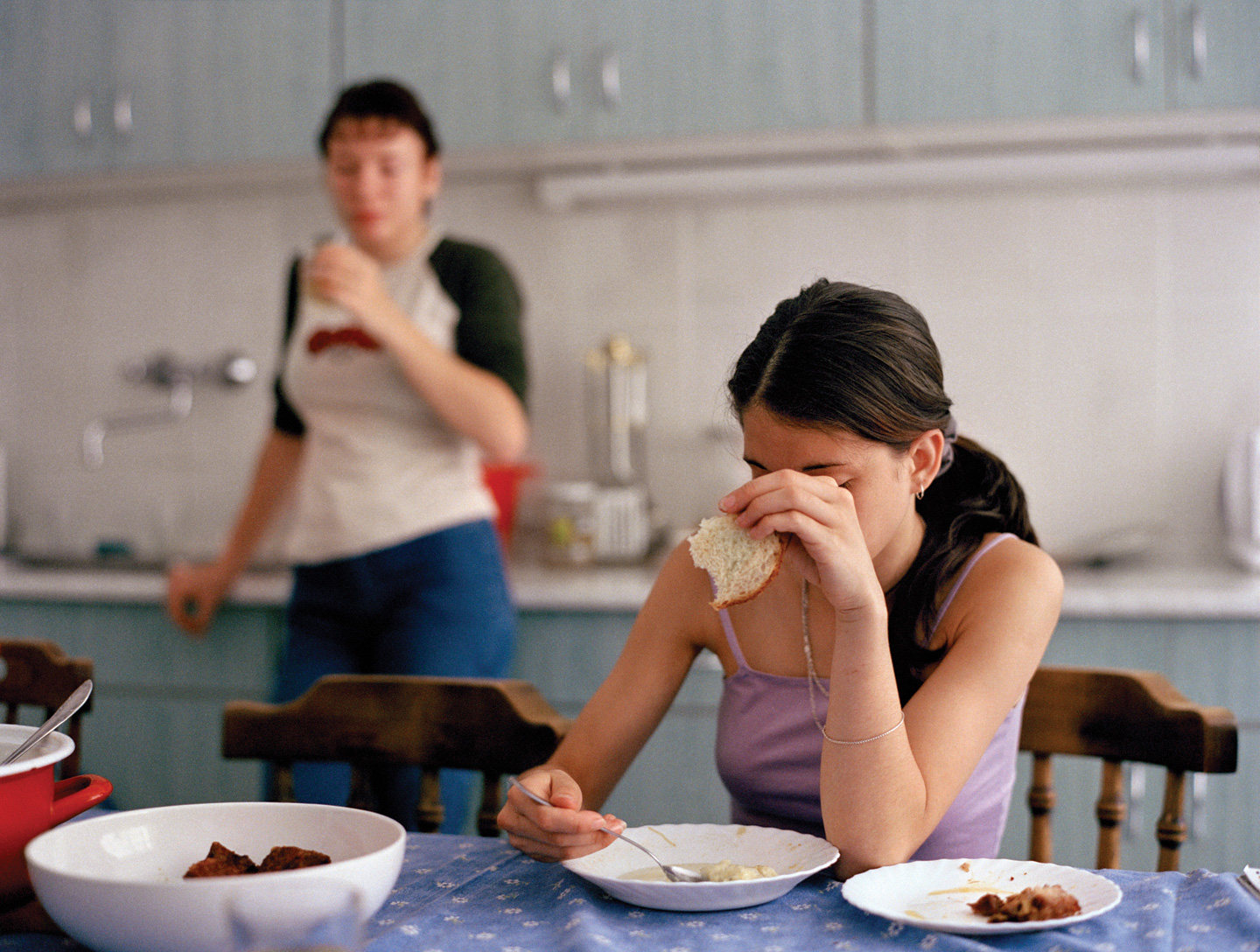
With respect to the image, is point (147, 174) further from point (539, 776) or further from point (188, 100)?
point (539, 776)

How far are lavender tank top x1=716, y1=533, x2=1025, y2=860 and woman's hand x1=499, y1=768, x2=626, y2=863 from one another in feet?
0.77

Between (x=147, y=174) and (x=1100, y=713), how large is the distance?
2.51 meters

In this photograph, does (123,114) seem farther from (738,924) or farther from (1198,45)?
(738,924)

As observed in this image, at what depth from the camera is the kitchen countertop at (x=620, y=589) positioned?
2080 millimetres

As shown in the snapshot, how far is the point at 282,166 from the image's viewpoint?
2.71 m

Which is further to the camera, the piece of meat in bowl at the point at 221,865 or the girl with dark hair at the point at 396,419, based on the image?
the girl with dark hair at the point at 396,419

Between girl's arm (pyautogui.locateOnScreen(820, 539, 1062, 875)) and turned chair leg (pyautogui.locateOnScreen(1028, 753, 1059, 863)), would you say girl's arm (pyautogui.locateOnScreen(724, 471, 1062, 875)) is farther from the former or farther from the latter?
turned chair leg (pyautogui.locateOnScreen(1028, 753, 1059, 863))

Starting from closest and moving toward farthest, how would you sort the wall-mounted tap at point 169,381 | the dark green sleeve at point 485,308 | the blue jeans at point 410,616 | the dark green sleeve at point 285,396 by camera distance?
the blue jeans at point 410,616 < the dark green sleeve at point 485,308 < the dark green sleeve at point 285,396 < the wall-mounted tap at point 169,381

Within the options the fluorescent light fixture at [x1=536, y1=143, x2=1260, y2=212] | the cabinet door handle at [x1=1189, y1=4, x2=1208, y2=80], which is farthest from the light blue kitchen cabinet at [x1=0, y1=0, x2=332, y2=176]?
the cabinet door handle at [x1=1189, y1=4, x2=1208, y2=80]

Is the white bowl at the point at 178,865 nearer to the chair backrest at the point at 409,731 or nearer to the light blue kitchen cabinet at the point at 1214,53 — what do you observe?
the chair backrest at the point at 409,731

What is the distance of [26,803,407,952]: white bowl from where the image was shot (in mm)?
613

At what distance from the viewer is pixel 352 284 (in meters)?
1.76

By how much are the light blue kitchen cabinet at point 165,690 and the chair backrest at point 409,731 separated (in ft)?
3.77

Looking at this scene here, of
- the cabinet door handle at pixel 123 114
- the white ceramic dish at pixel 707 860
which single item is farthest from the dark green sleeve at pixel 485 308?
the cabinet door handle at pixel 123 114
